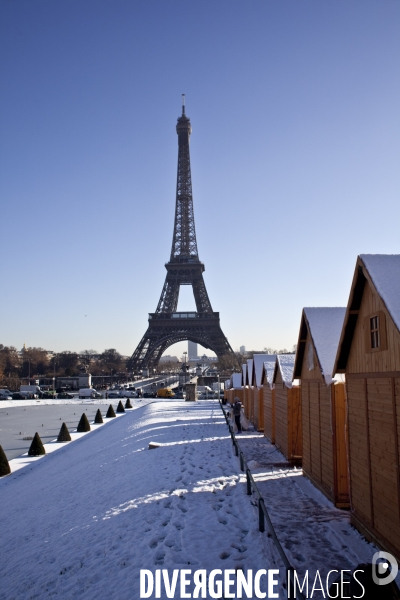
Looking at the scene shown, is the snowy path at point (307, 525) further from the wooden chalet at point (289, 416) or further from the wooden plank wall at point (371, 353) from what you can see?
the wooden plank wall at point (371, 353)

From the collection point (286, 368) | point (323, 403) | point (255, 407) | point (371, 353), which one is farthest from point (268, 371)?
point (371, 353)

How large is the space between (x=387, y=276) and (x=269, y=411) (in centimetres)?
1412

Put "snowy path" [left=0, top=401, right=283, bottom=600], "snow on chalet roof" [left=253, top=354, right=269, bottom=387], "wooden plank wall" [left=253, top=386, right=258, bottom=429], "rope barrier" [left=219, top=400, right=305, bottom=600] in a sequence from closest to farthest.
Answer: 1. "rope barrier" [left=219, top=400, right=305, bottom=600]
2. "snowy path" [left=0, top=401, right=283, bottom=600]
3. "snow on chalet roof" [left=253, top=354, right=269, bottom=387]
4. "wooden plank wall" [left=253, top=386, right=258, bottom=429]

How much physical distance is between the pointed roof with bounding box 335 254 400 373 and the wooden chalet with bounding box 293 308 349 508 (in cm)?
125

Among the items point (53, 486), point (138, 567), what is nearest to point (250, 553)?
point (138, 567)

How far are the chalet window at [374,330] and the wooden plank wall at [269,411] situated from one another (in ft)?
38.7

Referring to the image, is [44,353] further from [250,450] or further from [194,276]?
[250,450]

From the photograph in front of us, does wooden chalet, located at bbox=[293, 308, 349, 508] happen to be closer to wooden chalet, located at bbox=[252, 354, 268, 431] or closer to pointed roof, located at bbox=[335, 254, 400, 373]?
pointed roof, located at bbox=[335, 254, 400, 373]

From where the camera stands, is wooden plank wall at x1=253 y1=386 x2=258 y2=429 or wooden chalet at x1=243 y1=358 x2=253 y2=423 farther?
wooden chalet at x1=243 y1=358 x2=253 y2=423

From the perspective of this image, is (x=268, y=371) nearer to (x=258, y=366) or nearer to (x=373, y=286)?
(x=258, y=366)

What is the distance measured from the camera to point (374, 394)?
8133 mm

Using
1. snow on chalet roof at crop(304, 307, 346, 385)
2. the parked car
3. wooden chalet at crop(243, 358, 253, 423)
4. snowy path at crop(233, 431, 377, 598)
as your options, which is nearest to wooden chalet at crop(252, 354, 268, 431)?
wooden chalet at crop(243, 358, 253, 423)

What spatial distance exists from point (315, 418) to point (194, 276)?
248 feet

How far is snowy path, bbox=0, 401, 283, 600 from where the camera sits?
790cm
